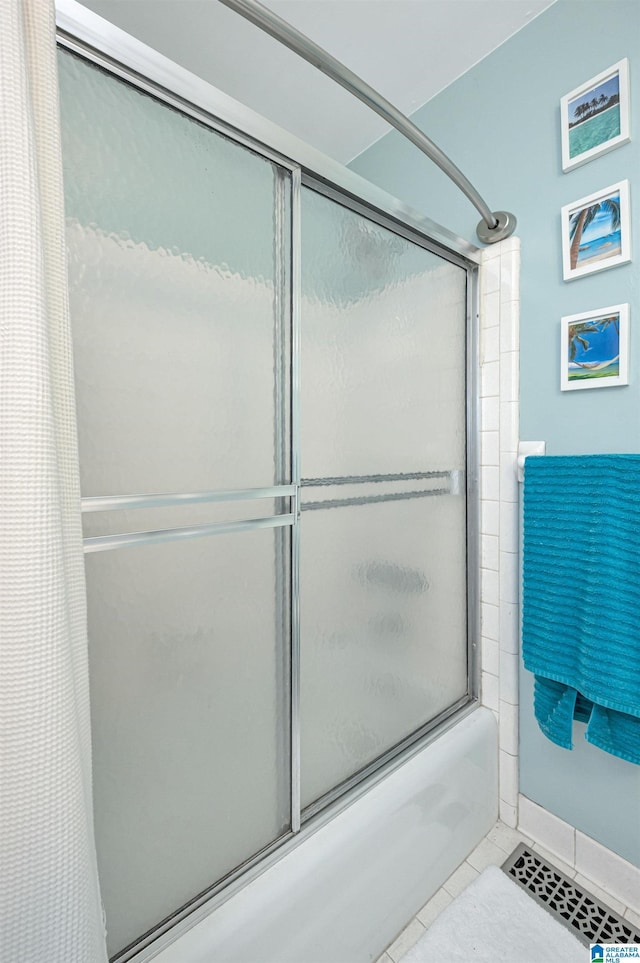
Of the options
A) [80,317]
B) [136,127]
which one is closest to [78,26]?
[136,127]

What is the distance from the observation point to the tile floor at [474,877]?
1063 mm

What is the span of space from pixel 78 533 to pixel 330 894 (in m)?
0.92

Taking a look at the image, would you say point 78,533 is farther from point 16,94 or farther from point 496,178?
point 496,178

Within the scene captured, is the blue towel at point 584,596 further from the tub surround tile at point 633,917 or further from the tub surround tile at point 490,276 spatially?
the tub surround tile at point 490,276

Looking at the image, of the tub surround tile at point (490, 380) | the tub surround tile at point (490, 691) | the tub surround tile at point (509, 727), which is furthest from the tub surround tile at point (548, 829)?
the tub surround tile at point (490, 380)

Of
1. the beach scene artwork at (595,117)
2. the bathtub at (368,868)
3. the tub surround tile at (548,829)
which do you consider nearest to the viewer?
the bathtub at (368,868)

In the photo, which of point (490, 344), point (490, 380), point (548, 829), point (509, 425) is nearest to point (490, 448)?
point (509, 425)

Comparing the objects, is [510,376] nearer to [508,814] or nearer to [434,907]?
[508,814]

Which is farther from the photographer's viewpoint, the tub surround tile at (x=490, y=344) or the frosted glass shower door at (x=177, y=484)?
the tub surround tile at (x=490, y=344)

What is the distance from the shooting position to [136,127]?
704 mm

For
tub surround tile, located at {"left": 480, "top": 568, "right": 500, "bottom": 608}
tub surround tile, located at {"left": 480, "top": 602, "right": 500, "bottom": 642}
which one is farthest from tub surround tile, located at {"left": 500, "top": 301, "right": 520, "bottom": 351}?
tub surround tile, located at {"left": 480, "top": 602, "right": 500, "bottom": 642}

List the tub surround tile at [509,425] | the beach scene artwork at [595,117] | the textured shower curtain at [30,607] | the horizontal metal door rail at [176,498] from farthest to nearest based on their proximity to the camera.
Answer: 1. the tub surround tile at [509,425]
2. the beach scene artwork at [595,117]
3. the horizontal metal door rail at [176,498]
4. the textured shower curtain at [30,607]

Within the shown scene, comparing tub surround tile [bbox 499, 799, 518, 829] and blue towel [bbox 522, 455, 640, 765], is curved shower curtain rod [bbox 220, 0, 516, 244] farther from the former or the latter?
tub surround tile [bbox 499, 799, 518, 829]

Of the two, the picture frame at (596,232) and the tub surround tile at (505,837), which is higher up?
the picture frame at (596,232)
